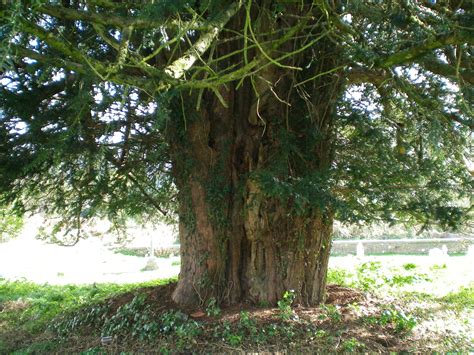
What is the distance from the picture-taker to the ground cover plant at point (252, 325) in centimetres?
514

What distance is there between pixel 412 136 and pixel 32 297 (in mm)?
7854

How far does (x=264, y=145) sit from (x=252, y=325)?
2293 mm

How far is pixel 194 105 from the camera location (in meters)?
5.87

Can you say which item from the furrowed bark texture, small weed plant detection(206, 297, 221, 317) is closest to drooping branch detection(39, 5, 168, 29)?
the furrowed bark texture

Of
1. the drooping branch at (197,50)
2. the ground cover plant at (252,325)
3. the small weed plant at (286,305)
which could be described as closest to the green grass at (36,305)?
the ground cover plant at (252,325)

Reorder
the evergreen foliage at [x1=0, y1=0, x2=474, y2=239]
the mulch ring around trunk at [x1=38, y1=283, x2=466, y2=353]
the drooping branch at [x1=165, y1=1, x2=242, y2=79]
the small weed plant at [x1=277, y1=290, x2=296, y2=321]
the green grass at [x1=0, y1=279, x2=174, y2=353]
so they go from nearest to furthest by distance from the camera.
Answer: the drooping branch at [x1=165, y1=1, x2=242, y2=79] < the evergreen foliage at [x1=0, y1=0, x2=474, y2=239] < the mulch ring around trunk at [x1=38, y1=283, x2=466, y2=353] < the small weed plant at [x1=277, y1=290, x2=296, y2=321] < the green grass at [x1=0, y1=279, x2=174, y2=353]

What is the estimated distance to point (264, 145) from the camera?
5.92 meters

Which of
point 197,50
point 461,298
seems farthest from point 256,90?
point 461,298

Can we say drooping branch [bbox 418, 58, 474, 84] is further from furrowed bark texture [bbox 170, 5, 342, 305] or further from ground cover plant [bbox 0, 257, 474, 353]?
ground cover plant [bbox 0, 257, 474, 353]

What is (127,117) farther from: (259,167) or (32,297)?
(32,297)

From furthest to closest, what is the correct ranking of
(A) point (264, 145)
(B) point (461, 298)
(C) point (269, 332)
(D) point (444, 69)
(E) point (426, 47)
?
(B) point (461, 298) < (A) point (264, 145) < (C) point (269, 332) < (D) point (444, 69) < (E) point (426, 47)

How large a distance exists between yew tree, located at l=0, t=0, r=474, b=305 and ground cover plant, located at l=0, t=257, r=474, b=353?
0.44 metres

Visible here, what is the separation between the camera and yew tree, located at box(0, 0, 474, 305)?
4.93 metres

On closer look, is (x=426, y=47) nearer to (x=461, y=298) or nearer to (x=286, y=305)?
(x=286, y=305)
